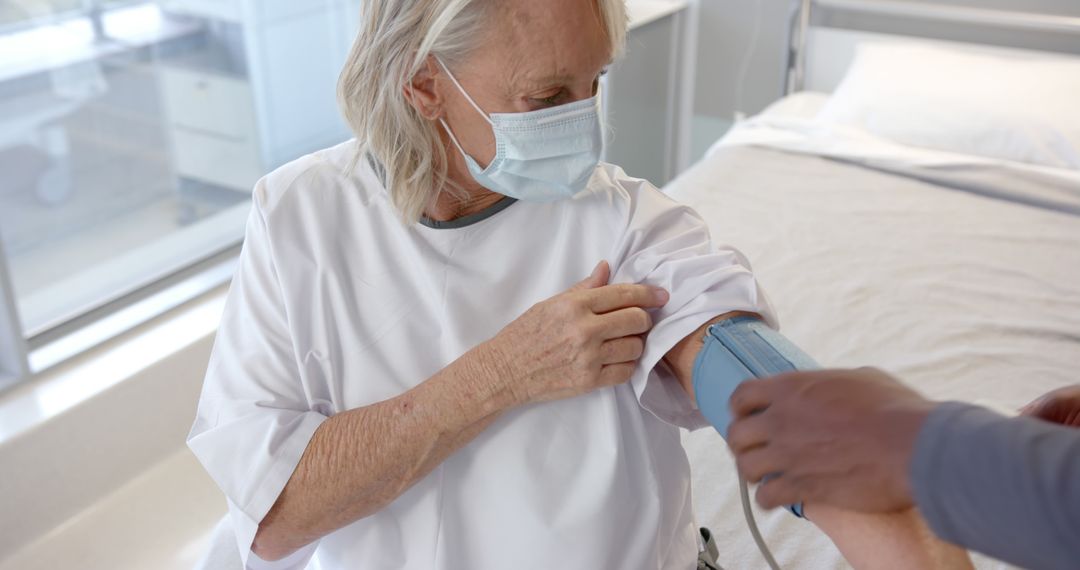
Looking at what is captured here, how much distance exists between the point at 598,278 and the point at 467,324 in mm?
173

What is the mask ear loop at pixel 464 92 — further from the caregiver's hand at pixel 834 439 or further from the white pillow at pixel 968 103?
Answer: the white pillow at pixel 968 103

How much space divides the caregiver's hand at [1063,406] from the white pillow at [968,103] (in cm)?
176

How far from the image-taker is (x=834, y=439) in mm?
708

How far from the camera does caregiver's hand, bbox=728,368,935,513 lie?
69 cm

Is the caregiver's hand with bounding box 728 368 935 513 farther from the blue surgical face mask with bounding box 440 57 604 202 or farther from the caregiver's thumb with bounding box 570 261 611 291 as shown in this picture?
the blue surgical face mask with bounding box 440 57 604 202

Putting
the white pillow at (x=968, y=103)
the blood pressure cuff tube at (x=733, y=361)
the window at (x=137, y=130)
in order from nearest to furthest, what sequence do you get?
1. the blood pressure cuff tube at (x=733, y=361)
2. the window at (x=137, y=130)
3. the white pillow at (x=968, y=103)

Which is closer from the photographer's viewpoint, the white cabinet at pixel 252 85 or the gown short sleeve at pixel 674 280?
the gown short sleeve at pixel 674 280

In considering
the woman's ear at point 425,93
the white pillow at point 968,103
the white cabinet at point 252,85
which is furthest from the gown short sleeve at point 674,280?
the white cabinet at point 252,85

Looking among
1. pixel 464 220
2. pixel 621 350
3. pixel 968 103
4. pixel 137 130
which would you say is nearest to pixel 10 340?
pixel 137 130

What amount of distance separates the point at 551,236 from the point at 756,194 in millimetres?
1434

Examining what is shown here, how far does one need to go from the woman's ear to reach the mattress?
74 centimetres

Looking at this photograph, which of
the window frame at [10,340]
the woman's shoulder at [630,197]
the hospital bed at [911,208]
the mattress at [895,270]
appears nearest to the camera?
the woman's shoulder at [630,197]

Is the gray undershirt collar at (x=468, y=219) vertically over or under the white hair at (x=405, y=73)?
under

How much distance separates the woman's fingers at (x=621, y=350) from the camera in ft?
3.66
